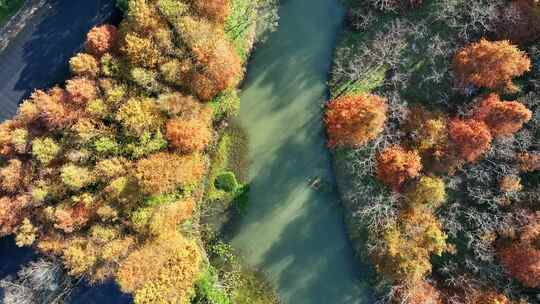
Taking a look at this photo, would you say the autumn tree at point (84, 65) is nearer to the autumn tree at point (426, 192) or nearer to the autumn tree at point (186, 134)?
the autumn tree at point (186, 134)

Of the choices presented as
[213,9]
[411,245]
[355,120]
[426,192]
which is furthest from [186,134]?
[411,245]

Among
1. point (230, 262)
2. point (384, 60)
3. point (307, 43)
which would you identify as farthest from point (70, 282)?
point (384, 60)

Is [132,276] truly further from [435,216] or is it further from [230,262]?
[435,216]

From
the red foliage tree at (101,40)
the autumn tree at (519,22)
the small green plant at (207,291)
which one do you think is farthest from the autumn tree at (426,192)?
the red foliage tree at (101,40)

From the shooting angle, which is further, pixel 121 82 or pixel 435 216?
pixel 435 216

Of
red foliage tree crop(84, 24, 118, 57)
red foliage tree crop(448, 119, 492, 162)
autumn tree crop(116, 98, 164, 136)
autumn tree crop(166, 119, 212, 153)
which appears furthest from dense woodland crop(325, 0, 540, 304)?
red foliage tree crop(84, 24, 118, 57)

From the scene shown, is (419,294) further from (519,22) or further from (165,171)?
(519,22)

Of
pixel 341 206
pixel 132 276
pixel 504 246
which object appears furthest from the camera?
pixel 341 206
